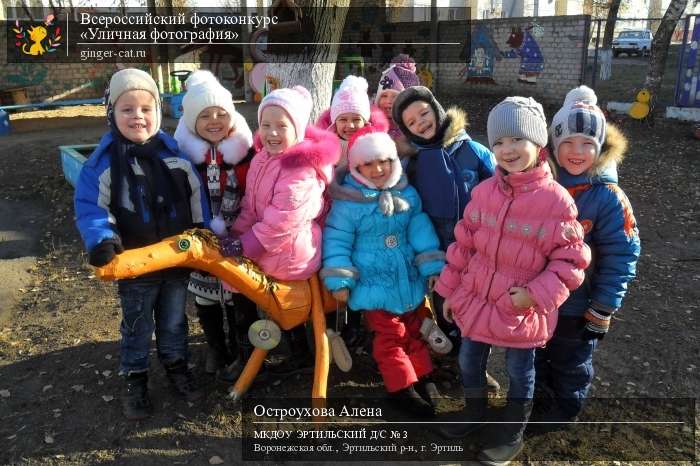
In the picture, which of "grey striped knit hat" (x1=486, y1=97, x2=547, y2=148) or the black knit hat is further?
the black knit hat

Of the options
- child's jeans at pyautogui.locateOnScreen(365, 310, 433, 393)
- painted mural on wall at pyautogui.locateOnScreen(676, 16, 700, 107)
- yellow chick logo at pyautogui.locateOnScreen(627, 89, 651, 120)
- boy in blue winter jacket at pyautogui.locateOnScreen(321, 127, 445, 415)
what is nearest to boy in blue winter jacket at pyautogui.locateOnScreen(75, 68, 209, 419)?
boy in blue winter jacket at pyautogui.locateOnScreen(321, 127, 445, 415)

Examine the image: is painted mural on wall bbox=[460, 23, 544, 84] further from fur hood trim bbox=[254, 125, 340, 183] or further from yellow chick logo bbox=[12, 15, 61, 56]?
fur hood trim bbox=[254, 125, 340, 183]

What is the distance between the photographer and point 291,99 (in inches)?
105

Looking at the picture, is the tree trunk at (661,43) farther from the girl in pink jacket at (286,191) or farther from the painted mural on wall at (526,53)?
the girl in pink jacket at (286,191)

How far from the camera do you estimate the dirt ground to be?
269 cm

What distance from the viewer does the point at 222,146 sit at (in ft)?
9.26

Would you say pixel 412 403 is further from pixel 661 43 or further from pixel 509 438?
pixel 661 43

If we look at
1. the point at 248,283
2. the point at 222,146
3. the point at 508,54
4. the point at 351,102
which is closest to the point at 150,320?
the point at 248,283

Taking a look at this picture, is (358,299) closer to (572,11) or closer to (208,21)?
(208,21)

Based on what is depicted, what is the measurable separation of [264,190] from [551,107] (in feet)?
38.2

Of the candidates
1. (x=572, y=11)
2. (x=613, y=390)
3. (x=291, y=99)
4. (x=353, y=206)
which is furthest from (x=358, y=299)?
(x=572, y=11)

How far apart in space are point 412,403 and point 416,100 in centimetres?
149

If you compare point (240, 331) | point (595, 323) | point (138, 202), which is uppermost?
point (138, 202)

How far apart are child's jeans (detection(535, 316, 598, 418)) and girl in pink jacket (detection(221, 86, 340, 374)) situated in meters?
1.18
